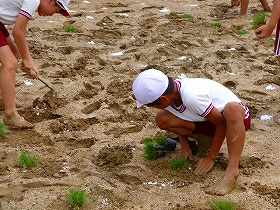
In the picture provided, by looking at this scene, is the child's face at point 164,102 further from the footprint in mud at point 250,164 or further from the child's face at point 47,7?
the child's face at point 47,7

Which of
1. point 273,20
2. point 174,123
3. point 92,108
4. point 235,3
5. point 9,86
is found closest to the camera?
point 174,123

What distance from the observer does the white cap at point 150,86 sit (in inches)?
137

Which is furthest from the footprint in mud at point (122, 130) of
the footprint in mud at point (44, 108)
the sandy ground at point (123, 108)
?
the footprint in mud at point (44, 108)

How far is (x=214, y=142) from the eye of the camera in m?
3.72

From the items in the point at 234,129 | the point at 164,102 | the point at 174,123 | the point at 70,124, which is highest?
the point at 164,102

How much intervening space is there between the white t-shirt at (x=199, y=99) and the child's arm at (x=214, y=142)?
0.06 meters

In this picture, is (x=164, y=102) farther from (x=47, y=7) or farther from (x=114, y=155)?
(x=47, y=7)

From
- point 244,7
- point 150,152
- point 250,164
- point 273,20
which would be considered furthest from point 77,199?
point 244,7

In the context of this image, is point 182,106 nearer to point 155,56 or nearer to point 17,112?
point 17,112

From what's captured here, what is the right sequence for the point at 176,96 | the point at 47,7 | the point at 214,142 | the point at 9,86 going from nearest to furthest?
the point at 176,96 → the point at 214,142 → the point at 47,7 → the point at 9,86

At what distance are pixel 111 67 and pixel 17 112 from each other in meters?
1.60

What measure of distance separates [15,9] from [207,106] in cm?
195

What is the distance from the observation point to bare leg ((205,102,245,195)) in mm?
3535

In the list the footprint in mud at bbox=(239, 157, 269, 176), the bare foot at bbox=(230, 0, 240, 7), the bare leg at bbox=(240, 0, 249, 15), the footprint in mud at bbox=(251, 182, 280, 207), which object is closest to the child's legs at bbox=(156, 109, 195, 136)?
the footprint in mud at bbox=(239, 157, 269, 176)
